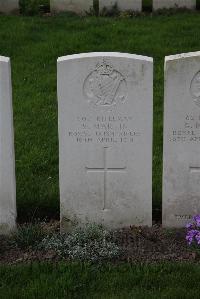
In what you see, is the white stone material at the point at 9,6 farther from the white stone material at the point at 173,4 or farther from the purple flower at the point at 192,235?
the purple flower at the point at 192,235

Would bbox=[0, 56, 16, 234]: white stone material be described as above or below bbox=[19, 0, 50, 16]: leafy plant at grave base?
below

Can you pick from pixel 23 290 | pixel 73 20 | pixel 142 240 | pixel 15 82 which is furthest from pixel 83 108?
pixel 73 20

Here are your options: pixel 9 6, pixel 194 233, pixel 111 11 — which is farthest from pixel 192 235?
pixel 9 6

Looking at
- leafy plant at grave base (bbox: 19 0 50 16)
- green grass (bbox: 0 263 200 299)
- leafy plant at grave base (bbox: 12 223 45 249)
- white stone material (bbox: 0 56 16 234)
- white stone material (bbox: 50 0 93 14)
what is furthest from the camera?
white stone material (bbox: 50 0 93 14)

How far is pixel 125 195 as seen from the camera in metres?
5.80

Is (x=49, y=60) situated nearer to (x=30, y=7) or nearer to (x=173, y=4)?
(x=30, y=7)

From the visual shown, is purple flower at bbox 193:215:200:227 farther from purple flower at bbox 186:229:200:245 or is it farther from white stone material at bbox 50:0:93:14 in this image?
white stone material at bbox 50:0:93:14

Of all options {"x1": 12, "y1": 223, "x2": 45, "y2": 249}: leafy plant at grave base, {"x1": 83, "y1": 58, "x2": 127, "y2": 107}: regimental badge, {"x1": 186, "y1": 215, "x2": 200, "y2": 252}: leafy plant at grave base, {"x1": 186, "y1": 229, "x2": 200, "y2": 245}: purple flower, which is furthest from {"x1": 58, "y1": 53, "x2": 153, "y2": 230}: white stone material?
{"x1": 186, "y1": 229, "x2": 200, "y2": 245}: purple flower

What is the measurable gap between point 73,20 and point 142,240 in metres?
6.43

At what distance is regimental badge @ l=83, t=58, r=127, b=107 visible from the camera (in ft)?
18.1

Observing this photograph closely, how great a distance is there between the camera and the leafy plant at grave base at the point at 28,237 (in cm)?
562

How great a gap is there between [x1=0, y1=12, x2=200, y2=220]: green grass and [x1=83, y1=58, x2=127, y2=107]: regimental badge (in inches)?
43.7

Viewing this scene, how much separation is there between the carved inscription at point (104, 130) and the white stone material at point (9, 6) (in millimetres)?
6823

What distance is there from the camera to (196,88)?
5602 millimetres
